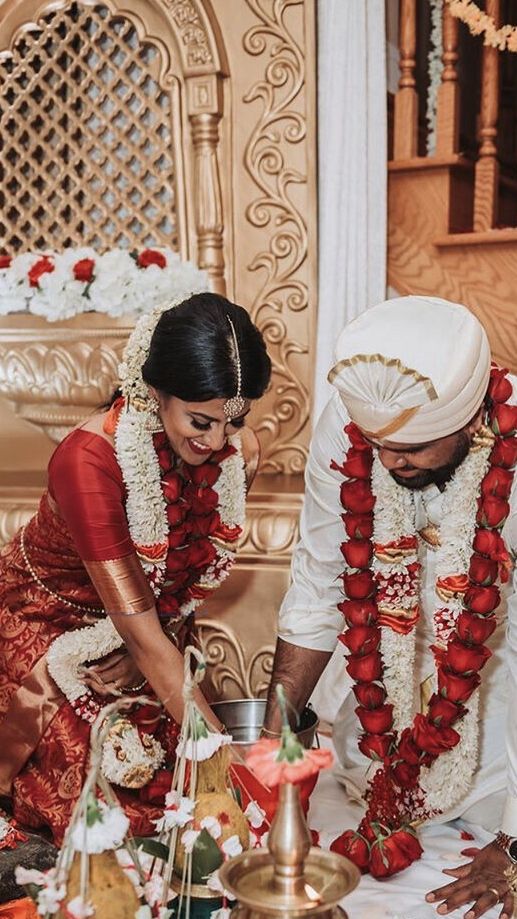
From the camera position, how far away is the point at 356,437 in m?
2.12

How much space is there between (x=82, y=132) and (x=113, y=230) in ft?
1.31

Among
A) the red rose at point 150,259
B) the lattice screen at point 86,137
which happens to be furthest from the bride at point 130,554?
the lattice screen at point 86,137

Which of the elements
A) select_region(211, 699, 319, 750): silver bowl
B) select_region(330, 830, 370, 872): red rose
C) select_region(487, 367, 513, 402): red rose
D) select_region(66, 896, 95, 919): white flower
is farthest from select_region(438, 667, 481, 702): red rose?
select_region(66, 896, 95, 919): white flower

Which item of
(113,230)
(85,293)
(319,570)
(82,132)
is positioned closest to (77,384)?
(85,293)

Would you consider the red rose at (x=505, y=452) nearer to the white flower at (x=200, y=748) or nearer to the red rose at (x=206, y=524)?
the red rose at (x=206, y=524)

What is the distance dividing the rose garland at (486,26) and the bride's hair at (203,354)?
5.50ft

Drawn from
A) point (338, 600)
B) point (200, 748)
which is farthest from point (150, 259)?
point (200, 748)

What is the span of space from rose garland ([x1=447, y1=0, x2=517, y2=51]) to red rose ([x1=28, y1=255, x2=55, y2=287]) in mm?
1678

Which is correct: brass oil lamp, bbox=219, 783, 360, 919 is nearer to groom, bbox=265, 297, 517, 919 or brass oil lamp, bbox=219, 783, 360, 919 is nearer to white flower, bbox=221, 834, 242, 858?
white flower, bbox=221, 834, 242, 858

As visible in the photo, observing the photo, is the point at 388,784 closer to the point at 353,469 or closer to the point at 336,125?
the point at 353,469

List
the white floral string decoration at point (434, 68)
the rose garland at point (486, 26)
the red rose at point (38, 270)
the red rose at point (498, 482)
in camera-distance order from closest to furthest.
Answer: the red rose at point (498, 482), the rose garland at point (486, 26), the red rose at point (38, 270), the white floral string decoration at point (434, 68)

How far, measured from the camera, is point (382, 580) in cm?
214

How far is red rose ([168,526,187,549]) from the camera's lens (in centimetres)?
231

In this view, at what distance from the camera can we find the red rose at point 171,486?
2.28m
